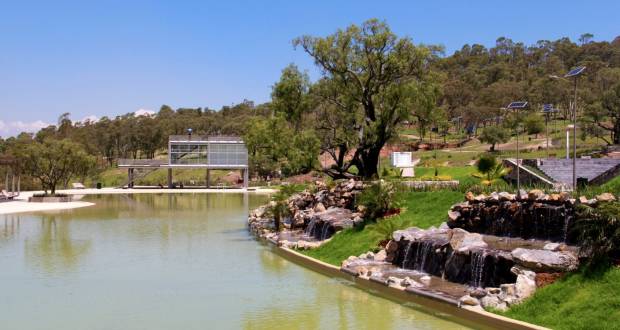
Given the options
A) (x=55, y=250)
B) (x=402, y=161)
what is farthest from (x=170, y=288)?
(x=402, y=161)

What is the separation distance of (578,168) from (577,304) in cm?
1944

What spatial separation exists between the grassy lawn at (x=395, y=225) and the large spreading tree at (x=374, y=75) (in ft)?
20.6

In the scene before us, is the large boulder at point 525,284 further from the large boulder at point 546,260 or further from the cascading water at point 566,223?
the cascading water at point 566,223

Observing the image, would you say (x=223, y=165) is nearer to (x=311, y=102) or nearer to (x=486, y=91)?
(x=311, y=102)

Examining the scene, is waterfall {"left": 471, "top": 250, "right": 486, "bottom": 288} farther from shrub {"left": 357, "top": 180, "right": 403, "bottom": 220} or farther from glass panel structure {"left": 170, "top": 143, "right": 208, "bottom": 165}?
glass panel structure {"left": 170, "top": 143, "right": 208, "bottom": 165}

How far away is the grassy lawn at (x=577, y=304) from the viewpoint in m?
11.5

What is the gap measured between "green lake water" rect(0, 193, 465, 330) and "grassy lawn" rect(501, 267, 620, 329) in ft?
5.93

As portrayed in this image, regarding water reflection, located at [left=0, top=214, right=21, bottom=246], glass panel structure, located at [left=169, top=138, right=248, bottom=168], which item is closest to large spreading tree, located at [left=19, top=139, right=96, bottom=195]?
water reflection, located at [left=0, top=214, right=21, bottom=246]

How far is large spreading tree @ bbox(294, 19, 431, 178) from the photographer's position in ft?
97.6

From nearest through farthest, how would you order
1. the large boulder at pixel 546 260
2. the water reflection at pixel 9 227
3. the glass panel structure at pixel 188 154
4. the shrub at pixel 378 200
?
the large boulder at pixel 546 260, the shrub at pixel 378 200, the water reflection at pixel 9 227, the glass panel structure at pixel 188 154

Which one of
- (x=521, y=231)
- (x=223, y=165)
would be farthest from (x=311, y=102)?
(x=223, y=165)

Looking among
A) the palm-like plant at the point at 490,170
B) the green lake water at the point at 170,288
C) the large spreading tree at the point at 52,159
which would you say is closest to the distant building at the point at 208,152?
the large spreading tree at the point at 52,159

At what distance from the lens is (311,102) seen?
1278 inches

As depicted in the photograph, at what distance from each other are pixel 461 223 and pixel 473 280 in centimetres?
478
